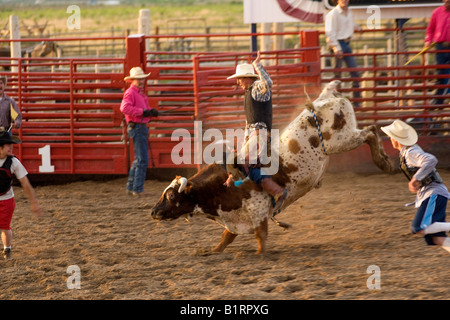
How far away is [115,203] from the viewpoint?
9070 mm

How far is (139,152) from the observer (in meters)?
9.34

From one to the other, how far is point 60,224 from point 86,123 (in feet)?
9.39

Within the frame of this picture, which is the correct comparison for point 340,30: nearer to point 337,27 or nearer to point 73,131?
point 337,27

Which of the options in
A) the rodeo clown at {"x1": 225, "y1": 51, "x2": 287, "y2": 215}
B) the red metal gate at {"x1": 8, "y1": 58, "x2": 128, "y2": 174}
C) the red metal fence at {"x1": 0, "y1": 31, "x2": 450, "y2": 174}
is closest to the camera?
the rodeo clown at {"x1": 225, "y1": 51, "x2": 287, "y2": 215}

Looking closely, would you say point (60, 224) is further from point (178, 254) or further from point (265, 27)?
point (265, 27)

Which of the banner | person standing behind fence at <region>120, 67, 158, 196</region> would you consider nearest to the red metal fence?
person standing behind fence at <region>120, 67, 158, 196</region>

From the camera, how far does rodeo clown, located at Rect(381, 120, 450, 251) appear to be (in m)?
6.11

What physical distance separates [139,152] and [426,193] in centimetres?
416

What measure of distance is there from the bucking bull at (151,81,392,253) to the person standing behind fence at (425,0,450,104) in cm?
387

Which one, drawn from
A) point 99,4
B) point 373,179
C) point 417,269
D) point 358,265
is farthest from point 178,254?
point 99,4

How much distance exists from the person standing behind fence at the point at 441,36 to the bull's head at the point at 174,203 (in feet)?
17.0

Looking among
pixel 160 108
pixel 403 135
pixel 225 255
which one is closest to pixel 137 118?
pixel 160 108

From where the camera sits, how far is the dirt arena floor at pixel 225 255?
527 cm

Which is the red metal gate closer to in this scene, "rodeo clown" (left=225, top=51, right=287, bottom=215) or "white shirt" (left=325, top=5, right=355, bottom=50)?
"white shirt" (left=325, top=5, right=355, bottom=50)
